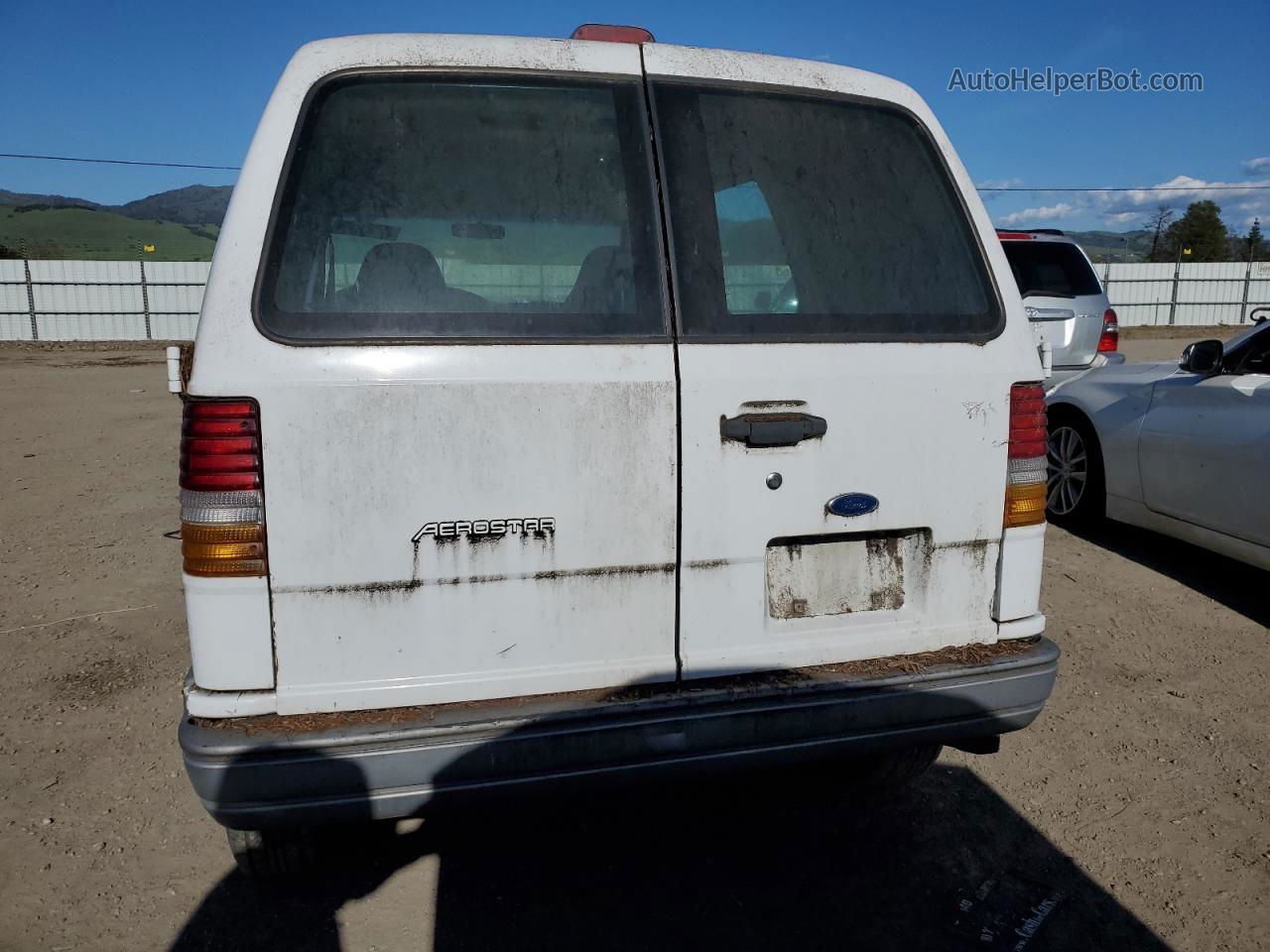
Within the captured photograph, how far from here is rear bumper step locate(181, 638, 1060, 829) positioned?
204 cm

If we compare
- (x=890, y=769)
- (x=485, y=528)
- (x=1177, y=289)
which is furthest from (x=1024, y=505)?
(x=1177, y=289)

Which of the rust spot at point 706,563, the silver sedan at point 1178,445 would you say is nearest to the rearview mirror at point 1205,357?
the silver sedan at point 1178,445

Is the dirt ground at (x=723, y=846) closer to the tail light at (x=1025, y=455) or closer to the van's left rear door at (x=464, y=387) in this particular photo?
the van's left rear door at (x=464, y=387)

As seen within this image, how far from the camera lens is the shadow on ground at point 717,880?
2461 mm

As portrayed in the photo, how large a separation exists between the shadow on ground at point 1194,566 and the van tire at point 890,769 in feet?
9.04

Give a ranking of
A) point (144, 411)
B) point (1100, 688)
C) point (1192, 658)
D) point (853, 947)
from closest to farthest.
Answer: point (853, 947), point (1100, 688), point (1192, 658), point (144, 411)

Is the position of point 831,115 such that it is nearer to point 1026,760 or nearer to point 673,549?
point 673,549

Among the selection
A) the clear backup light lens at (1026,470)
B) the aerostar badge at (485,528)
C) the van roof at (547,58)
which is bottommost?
the aerostar badge at (485,528)

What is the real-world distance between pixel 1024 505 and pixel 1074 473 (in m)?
4.05

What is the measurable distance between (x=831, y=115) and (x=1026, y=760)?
235 cm

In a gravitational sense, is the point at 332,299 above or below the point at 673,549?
above

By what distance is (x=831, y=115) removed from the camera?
2.60m

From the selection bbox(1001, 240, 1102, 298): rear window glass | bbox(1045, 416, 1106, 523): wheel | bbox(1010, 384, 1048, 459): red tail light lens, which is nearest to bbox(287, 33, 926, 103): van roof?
bbox(1010, 384, 1048, 459): red tail light lens

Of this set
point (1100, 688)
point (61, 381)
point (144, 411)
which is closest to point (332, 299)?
point (1100, 688)
